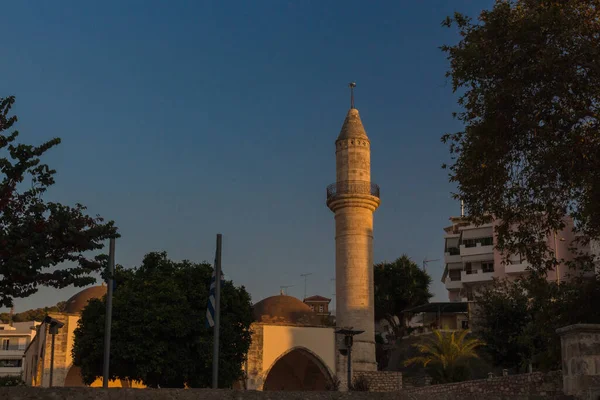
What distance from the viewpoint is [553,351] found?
17422mm

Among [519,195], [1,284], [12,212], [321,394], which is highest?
[519,195]

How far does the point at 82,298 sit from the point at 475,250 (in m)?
34.8

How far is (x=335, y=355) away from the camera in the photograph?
41688mm

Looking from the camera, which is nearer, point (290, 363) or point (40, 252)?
point (40, 252)

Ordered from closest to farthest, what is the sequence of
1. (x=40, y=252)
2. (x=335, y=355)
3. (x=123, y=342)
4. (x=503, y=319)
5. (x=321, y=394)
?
1. (x=321, y=394)
2. (x=40, y=252)
3. (x=123, y=342)
4. (x=503, y=319)
5. (x=335, y=355)

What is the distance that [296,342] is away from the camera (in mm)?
40938

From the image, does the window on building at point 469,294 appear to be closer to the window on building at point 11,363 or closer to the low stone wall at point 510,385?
the low stone wall at point 510,385

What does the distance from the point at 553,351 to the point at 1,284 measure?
41.4ft

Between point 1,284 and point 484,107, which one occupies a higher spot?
point 484,107

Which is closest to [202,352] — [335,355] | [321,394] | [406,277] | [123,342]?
[123,342]

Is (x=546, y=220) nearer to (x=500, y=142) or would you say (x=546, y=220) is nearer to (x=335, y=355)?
(x=500, y=142)

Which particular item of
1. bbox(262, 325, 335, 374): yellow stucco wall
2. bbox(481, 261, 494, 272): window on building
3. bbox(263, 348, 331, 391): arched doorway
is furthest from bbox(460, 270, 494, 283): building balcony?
bbox(262, 325, 335, 374): yellow stucco wall

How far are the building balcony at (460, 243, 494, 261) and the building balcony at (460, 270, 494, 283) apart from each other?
1.61m

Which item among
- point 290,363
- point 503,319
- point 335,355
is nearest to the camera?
point 503,319
